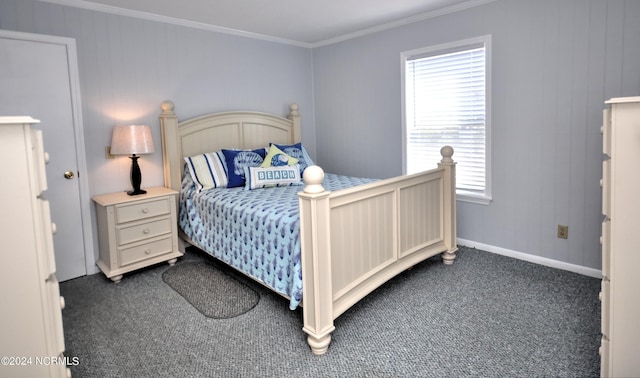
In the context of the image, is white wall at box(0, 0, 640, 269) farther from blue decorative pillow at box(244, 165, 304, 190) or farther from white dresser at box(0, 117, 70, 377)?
white dresser at box(0, 117, 70, 377)

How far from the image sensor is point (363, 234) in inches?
94.3

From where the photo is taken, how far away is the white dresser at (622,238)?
140 centimetres

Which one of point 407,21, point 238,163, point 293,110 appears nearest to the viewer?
point 238,163

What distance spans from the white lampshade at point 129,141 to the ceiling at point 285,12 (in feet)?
3.35

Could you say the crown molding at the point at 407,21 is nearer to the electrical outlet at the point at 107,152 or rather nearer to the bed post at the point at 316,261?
the bed post at the point at 316,261

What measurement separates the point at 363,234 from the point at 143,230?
192 centimetres

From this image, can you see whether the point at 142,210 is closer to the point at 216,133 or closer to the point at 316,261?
the point at 216,133

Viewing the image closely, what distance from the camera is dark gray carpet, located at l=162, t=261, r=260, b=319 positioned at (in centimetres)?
259

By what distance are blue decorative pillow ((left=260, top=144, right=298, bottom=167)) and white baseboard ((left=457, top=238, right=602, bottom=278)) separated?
71.2 inches

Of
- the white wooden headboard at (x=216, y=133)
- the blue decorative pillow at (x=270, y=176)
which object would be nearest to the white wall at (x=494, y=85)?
the white wooden headboard at (x=216, y=133)

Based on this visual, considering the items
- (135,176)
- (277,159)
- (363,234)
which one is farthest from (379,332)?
(135,176)

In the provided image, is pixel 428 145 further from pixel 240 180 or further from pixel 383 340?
pixel 383 340

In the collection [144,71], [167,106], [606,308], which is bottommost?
[606,308]

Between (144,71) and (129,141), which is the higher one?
(144,71)
